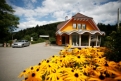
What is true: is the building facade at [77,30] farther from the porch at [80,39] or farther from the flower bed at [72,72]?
the flower bed at [72,72]

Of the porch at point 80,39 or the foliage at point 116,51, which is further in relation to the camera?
the porch at point 80,39

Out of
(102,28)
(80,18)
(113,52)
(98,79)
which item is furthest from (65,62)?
(102,28)

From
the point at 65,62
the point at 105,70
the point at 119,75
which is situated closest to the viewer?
the point at 119,75

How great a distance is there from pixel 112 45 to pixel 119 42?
29 centimetres

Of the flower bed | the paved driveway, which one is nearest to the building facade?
the paved driveway

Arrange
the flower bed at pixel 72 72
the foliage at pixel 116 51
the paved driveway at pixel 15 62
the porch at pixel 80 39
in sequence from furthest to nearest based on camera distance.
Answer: the porch at pixel 80 39 < the paved driveway at pixel 15 62 < the foliage at pixel 116 51 < the flower bed at pixel 72 72

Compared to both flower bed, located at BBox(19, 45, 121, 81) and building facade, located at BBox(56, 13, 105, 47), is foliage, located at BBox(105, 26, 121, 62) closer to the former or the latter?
flower bed, located at BBox(19, 45, 121, 81)

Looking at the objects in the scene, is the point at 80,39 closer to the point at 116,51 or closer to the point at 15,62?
the point at 15,62

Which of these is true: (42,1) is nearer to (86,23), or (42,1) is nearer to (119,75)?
(119,75)

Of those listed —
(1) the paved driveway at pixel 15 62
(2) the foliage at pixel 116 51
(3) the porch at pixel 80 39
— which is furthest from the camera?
(3) the porch at pixel 80 39

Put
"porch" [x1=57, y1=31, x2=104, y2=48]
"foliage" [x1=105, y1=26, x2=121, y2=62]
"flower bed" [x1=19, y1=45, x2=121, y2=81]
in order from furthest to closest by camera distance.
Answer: "porch" [x1=57, y1=31, x2=104, y2=48]
"foliage" [x1=105, y1=26, x2=121, y2=62]
"flower bed" [x1=19, y1=45, x2=121, y2=81]

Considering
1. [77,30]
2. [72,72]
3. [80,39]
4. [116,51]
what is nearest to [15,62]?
[116,51]

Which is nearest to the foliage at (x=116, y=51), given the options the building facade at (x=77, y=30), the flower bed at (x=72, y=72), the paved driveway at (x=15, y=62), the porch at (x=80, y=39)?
the flower bed at (x=72, y=72)

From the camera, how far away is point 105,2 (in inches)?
122
